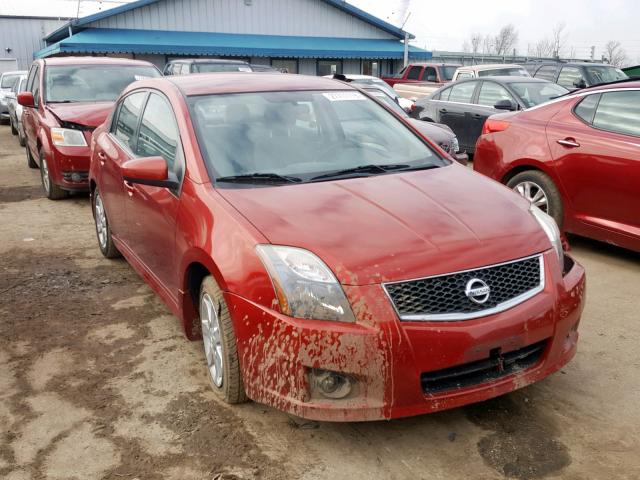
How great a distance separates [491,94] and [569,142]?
5175 millimetres

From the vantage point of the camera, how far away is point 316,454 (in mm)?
2938

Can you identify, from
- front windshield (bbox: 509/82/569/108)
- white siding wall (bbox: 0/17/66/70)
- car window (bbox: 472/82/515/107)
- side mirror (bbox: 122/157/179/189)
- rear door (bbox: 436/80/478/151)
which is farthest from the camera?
white siding wall (bbox: 0/17/66/70)

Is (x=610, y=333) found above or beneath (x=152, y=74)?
beneath

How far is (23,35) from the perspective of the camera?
3509 cm

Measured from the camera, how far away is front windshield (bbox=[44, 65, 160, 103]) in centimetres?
857

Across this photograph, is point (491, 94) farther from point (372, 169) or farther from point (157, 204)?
point (157, 204)

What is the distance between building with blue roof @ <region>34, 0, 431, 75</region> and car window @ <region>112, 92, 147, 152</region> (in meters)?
22.1

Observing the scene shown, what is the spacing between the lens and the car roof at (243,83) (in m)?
4.08

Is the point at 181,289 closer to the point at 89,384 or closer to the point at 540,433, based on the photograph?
the point at 89,384

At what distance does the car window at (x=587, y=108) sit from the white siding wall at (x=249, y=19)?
999 inches

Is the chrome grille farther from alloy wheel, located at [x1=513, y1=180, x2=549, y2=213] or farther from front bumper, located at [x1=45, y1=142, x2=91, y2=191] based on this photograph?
front bumper, located at [x1=45, y1=142, x2=91, y2=191]

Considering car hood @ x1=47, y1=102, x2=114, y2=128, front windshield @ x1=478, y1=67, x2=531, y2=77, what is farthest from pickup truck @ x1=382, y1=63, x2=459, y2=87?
car hood @ x1=47, y1=102, x2=114, y2=128

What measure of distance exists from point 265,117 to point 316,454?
2000 mm

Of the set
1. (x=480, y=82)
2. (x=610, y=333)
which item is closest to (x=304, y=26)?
(x=480, y=82)
